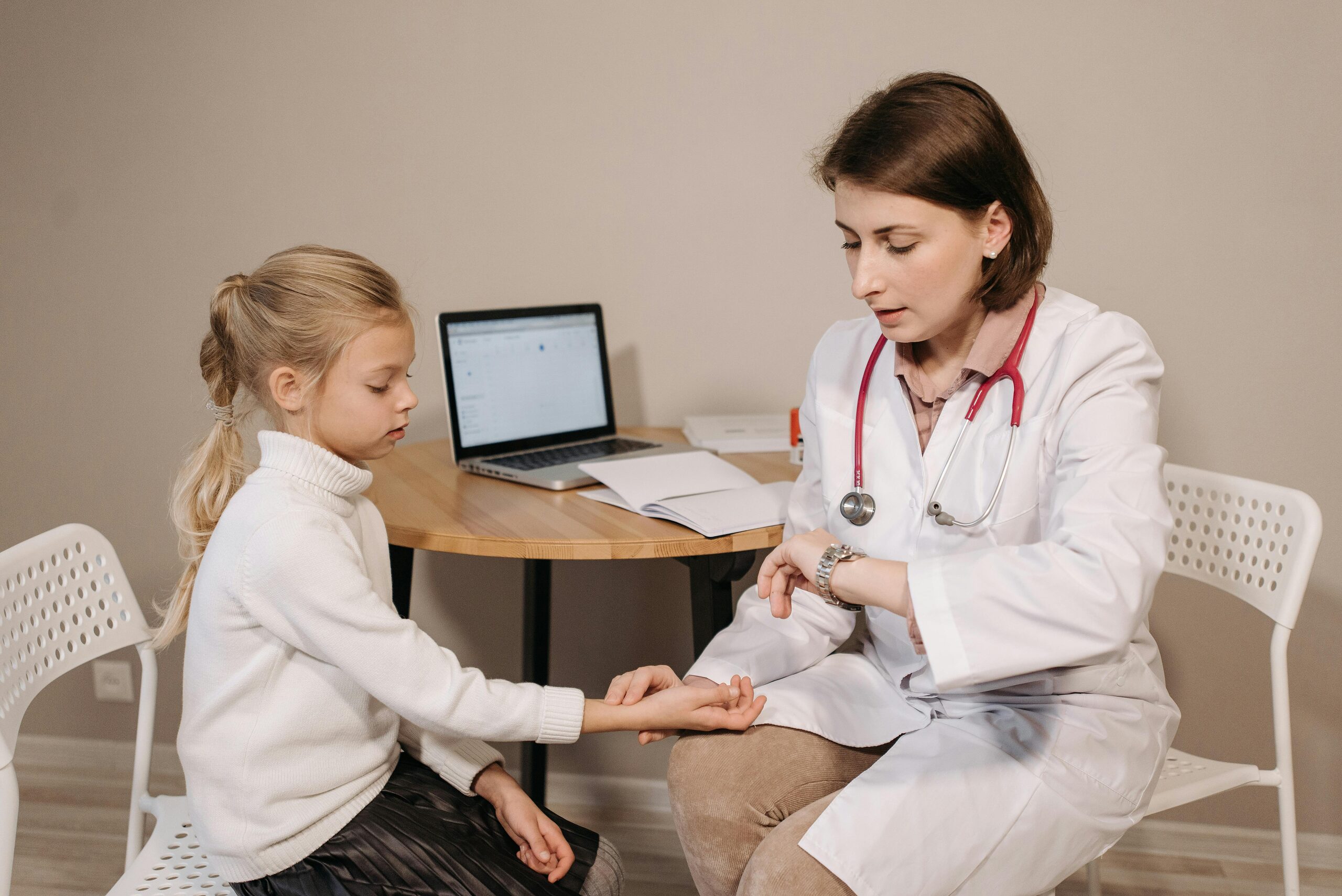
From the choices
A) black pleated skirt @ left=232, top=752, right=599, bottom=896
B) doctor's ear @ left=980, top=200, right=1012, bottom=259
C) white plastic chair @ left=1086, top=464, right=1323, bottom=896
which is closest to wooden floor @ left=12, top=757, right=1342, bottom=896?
white plastic chair @ left=1086, top=464, right=1323, bottom=896

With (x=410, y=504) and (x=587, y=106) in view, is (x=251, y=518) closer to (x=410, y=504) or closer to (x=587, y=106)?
(x=410, y=504)

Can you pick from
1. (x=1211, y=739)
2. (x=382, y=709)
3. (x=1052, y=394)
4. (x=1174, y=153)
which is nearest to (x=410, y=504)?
(x=382, y=709)

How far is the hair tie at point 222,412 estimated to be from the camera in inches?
50.1

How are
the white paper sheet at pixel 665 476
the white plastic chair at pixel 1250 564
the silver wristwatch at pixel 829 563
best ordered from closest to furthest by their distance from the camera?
the silver wristwatch at pixel 829 563 → the white plastic chair at pixel 1250 564 → the white paper sheet at pixel 665 476

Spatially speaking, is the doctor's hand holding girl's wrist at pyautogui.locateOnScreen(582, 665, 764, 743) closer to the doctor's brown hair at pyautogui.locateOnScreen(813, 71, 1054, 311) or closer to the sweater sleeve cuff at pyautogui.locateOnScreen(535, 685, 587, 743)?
the sweater sleeve cuff at pyautogui.locateOnScreen(535, 685, 587, 743)

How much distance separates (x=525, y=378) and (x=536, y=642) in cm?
53

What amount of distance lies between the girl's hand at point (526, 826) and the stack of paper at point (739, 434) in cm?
81

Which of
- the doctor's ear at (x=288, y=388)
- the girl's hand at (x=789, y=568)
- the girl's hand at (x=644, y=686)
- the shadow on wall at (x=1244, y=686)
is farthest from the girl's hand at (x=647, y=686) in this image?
the shadow on wall at (x=1244, y=686)

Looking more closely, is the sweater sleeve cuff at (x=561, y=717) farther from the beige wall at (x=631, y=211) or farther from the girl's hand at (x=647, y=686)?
the beige wall at (x=631, y=211)

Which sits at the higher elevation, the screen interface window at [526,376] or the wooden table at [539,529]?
the screen interface window at [526,376]

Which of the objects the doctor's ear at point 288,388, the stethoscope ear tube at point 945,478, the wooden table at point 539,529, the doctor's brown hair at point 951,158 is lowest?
the wooden table at point 539,529

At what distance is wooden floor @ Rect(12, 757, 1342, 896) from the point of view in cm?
200

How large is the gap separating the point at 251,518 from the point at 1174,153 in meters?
1.75

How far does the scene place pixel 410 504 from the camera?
1594 mm
